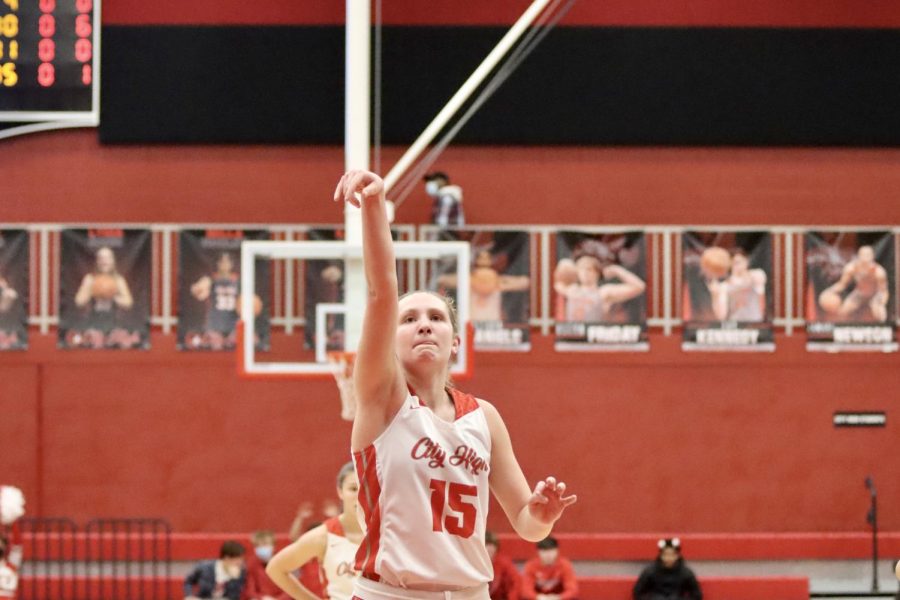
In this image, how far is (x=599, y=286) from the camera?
12.5 m

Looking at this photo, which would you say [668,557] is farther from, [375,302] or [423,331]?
[375,302]

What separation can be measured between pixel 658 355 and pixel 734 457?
1.25 metres

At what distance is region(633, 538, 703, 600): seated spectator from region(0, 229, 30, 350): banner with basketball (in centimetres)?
634

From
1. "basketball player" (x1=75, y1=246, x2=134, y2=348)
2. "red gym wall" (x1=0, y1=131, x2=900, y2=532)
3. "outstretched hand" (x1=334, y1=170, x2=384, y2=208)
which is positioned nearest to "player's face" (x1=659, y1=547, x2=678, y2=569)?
"red gym wall" (x1=0, y1=131, x2=900, y2=532)

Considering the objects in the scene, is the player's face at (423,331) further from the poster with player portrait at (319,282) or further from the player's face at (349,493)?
the poster with player portrait at (319,282)

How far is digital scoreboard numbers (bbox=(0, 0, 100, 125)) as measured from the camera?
11617 millimetres

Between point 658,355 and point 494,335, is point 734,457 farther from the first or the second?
point 494,335

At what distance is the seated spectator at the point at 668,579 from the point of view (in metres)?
11.2

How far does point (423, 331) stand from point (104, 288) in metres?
9.87

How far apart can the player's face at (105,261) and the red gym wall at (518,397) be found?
44 cm

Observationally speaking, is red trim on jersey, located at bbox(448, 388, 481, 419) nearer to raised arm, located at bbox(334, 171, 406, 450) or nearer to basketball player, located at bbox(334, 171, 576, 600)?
basketball player, located at bbox(334, 171, 576, 600)

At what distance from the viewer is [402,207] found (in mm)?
12523

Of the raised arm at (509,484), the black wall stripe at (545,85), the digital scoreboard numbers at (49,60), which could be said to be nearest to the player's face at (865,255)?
the black wall stripe at (545,85)

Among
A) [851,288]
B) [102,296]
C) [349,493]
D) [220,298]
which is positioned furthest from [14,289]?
[851,288]
